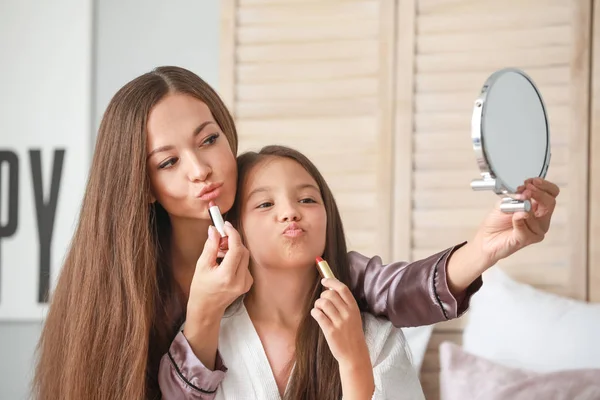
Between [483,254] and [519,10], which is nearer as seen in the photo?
[483,254]

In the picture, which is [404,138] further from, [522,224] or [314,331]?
[522,224]

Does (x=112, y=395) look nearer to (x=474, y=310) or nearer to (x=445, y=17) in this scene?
(x=474, y=310)

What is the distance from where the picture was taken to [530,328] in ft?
6.90

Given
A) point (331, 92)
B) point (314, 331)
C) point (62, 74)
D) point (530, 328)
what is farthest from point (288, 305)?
point (62, 74)

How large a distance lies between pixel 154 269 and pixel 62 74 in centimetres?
163

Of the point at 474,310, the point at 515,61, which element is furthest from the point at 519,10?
the point at 474,310

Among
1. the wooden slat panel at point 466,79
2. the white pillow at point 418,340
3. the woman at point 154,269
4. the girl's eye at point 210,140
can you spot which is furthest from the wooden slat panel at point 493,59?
the girl's eye at point 210,140

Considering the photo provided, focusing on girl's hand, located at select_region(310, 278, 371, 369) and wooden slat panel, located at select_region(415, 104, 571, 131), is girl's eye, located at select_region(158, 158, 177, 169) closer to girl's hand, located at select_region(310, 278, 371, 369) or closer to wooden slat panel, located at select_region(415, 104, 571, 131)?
girl's hand, located at select_region(310, 278, 371, 369)

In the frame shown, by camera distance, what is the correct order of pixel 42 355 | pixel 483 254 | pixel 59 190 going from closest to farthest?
pixel 483 254, pixel 42 355, pixel 59 190

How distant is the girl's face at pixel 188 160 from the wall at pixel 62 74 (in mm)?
1392

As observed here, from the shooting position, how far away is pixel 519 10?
7.85 ft

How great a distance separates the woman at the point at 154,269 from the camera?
1.39m

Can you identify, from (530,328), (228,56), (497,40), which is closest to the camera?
(530,328)

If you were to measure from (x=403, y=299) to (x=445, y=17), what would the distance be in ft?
4.16
